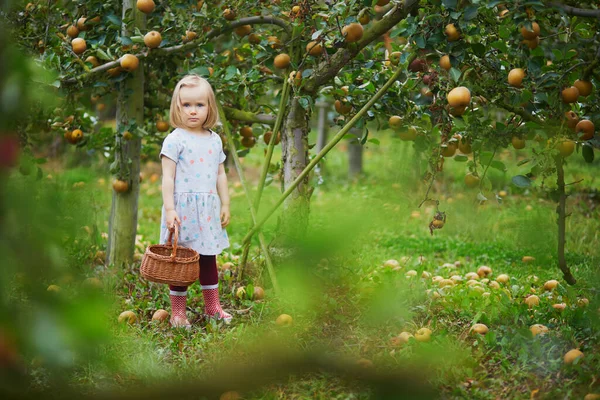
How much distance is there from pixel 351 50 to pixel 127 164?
153 centimetres

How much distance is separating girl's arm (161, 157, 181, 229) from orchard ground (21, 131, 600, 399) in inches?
13.2

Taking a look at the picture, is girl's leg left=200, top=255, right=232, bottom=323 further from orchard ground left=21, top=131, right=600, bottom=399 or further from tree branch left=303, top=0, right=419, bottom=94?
tree branch left=303, top=0, right=419, bottom=94

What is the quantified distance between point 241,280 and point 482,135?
1.46 meters

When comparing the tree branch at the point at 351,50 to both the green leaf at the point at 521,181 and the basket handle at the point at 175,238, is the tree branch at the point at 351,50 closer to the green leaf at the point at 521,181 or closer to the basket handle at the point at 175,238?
the green leaf at the point at 521,181

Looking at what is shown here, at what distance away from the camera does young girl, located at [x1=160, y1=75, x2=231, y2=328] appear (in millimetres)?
2883

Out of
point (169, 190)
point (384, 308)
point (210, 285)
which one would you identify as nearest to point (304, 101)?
point (169, 190)

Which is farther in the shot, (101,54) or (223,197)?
(101,54)

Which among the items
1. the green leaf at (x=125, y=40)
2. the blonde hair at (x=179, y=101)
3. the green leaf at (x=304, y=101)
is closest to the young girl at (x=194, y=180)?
the blonde hair at (x=179, y=101)

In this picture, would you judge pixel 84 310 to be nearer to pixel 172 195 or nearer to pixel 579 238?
pixel 172 195

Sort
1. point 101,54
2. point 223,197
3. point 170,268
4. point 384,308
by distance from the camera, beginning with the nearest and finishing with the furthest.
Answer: point 384,308 < point 170,268 < point 223,197 < point 101,54

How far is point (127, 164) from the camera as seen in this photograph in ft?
11.9

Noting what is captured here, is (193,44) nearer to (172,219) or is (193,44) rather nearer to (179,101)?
(179,101)

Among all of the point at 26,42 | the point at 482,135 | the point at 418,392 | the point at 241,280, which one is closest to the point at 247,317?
the point at 241,280

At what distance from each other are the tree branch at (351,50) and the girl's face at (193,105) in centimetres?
51
